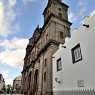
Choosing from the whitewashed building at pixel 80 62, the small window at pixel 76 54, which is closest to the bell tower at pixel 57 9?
the whitewashed building at pixel 80 62

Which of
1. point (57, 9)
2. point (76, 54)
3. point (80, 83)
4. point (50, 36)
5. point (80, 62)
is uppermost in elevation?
point (57, 9)

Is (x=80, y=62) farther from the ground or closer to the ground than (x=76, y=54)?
closer to the ground

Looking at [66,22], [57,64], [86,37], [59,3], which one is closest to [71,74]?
[86,37]

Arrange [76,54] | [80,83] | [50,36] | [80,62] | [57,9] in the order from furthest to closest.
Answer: [57,9], [50,36], [76,54], [80,62], [80,83]

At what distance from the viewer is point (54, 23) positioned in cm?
2317

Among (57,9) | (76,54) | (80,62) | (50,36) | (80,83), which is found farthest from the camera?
(57,9)

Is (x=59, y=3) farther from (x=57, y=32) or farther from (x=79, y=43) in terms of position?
(x=79, y=43)

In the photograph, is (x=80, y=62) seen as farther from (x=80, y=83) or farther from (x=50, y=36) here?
(x=50, y=36)

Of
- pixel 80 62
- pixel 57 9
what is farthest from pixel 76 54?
pixel 57 9

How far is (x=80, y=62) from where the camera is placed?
11.2m

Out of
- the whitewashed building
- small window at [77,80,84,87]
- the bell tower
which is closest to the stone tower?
the bell tower

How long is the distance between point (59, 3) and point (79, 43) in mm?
16060

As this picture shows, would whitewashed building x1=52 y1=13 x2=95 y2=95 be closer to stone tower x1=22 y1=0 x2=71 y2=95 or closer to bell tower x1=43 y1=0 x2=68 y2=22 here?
stone tower x1=22 y1=0 x2=71 y2=95

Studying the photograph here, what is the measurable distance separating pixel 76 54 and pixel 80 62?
1240 mm
